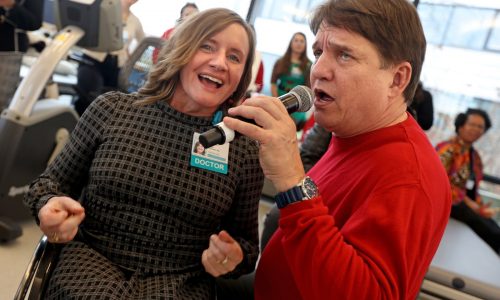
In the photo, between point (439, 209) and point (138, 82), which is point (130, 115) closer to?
point (439, 209)

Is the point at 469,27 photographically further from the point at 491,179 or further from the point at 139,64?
the point at 139,64

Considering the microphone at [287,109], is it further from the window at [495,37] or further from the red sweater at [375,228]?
the window at [495,37]

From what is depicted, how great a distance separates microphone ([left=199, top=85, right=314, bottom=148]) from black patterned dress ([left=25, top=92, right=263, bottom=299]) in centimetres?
40

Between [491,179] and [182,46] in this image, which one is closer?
[182,46]

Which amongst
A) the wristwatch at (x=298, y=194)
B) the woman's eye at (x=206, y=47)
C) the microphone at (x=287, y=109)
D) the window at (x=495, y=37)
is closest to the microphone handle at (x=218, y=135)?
the microphone at (x=287, y=109)

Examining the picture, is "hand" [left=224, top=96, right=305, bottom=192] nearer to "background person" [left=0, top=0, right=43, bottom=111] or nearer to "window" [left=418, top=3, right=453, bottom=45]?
"background person" [left=0, top=0, right=43, bottom=111]

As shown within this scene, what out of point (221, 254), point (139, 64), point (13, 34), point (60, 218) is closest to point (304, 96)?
point (221, 254)

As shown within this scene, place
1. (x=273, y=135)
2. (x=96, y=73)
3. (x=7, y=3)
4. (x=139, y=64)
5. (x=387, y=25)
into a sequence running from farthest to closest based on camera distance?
(x=96, y=73)
(x=7, y=3)
(x=139, y=64)
(x=387, y=25)
(x=273, y=135)

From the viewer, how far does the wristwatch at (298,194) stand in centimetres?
79

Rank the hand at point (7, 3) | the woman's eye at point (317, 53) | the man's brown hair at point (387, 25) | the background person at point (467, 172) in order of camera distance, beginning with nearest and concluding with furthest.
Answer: the man's brown hair at point (387, 25) < the woman's eye at point (317, 53) < the hand at point (7, 3) < the background person at point (467, 172)

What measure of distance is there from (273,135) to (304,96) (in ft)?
0.77

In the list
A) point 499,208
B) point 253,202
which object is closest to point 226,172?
point 253,202

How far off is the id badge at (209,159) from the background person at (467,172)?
2.91 m

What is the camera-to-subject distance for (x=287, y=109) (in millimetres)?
918
